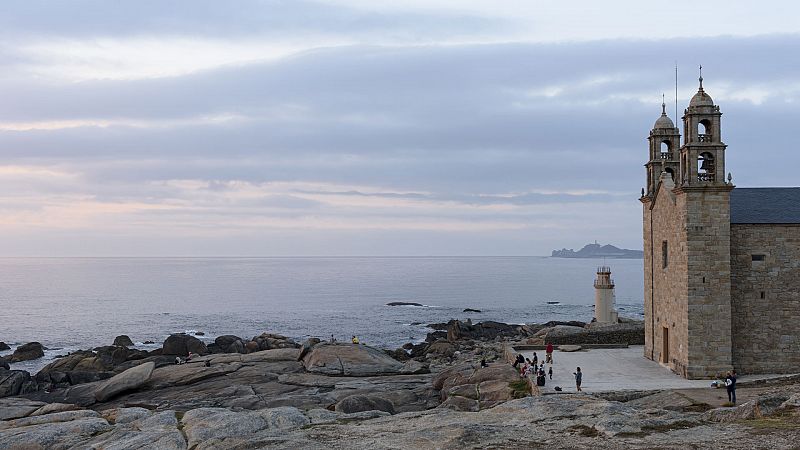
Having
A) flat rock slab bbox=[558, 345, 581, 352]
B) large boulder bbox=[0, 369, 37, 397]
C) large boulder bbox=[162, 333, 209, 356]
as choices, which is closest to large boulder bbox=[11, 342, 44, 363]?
large boulder bbox=[162, 333, 209, 356]

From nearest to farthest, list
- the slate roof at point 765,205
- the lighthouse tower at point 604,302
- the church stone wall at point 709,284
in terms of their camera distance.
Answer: the church stone wall at point 709,284, the slate roof at point 765,205, the lighthouse tower at point 604,302

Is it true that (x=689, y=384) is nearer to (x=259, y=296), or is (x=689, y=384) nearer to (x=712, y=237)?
(x=712, y=237)

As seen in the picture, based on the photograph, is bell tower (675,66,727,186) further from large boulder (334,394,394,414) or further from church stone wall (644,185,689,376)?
large boulder (334,394,394,414)

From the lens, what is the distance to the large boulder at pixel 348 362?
39312 mm

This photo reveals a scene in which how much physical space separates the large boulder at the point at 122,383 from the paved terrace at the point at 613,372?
21.0 meters

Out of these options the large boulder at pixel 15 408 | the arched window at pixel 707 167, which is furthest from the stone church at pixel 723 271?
the large boulder at pixel 15 408

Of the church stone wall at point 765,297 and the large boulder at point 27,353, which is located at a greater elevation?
the church stone wall at point 765,297

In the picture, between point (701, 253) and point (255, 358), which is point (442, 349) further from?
point (701, 253)

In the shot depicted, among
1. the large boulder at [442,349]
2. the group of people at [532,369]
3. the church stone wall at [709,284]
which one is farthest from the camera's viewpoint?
the large boulder at [442,349]

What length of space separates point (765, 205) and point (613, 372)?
420 inches

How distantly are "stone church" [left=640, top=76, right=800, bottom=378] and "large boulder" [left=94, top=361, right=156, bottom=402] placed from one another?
27403 millimetres

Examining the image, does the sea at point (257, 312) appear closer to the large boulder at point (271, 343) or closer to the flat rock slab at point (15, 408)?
the large boulder at point (271, 343)

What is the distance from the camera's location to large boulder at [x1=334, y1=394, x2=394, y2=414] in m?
28.9

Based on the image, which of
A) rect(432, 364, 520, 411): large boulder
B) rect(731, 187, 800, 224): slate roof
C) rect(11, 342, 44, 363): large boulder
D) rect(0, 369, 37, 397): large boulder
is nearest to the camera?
rect(432, 364, 520, 411): large boulder
